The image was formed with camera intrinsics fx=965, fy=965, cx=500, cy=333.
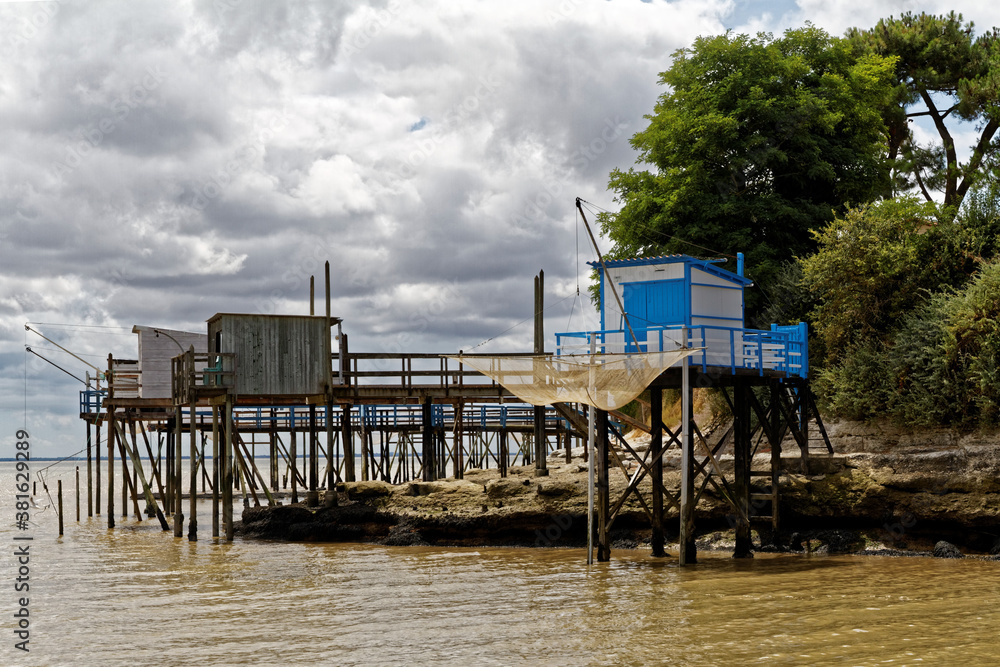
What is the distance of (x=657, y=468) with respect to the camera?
19.9 meters

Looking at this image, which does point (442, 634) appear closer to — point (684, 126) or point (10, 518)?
point (684, 126)

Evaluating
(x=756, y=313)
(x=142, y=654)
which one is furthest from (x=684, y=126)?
(x=142, y=654)

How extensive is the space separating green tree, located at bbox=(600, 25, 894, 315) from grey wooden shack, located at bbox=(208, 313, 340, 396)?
38.1 ft

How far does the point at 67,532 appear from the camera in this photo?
100 ft

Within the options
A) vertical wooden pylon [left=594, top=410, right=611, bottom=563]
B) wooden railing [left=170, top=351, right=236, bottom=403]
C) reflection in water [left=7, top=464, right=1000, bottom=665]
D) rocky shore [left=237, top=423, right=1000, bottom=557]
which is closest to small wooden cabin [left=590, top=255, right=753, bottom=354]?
vertical wooden pylon [left=594, top=410, right=611, bottom=563]

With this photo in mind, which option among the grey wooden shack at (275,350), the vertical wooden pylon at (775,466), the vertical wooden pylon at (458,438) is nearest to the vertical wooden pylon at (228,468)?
the grey wooden shack at (275,350)

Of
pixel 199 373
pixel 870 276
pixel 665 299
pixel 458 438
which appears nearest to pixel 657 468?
pixel 665 299

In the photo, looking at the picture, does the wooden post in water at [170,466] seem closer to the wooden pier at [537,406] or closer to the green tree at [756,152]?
the wooden pier at [537,406]

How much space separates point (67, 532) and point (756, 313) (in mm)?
22790

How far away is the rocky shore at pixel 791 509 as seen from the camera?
67.6 feet

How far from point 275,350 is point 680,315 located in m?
11.9

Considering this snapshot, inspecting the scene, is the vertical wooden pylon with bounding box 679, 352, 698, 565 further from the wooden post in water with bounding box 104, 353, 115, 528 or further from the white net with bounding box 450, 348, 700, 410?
the wooden post in water with bounding box 104, 353, 115, 528

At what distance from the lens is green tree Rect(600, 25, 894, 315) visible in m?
30.5

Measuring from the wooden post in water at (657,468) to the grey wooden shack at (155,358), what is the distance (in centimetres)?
1670
